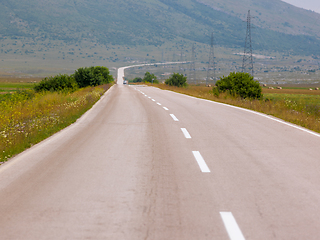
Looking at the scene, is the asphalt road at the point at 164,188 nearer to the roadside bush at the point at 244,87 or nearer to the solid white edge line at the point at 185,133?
the solid white edge line at the point at 185,133

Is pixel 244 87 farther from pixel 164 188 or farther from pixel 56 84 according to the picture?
pixel 164 188

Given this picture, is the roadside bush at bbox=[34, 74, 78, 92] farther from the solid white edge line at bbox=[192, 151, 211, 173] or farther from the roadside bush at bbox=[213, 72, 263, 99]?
the solid white edge line at bbox=[192, 151, 211, 173]

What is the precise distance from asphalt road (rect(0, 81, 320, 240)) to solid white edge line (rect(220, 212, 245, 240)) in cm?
1

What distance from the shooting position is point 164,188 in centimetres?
514

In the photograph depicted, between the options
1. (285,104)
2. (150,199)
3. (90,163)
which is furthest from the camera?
(285,104)

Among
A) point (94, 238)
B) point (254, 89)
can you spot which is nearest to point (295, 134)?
point (94, 238)

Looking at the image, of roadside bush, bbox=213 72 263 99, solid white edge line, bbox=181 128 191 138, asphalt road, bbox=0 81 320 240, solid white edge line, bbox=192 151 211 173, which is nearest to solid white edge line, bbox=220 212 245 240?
asphalt road, bbox=0 81 320 240

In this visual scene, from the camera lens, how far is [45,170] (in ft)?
20.6

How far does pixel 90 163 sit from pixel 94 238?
10.6 ft

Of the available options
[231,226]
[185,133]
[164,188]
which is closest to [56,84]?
[185,133]

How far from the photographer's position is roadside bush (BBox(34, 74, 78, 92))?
109 ft

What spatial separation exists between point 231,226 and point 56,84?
3297 centimetres

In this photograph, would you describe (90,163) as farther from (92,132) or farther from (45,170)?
(92,132)

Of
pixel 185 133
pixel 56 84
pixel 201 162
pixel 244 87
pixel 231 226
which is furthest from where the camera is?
pixel 56 84
